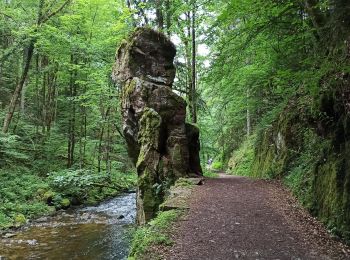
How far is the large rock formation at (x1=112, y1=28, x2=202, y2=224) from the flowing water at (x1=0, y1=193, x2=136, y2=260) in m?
1.39

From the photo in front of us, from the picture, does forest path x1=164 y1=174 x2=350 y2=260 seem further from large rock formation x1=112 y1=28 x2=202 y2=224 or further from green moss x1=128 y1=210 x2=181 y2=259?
large rock formation x1=112 y1=28 x2=202 y2=224

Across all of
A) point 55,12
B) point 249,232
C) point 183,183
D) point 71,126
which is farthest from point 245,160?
point 249,232

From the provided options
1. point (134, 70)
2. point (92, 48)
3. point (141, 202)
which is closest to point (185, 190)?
point (141, 202)

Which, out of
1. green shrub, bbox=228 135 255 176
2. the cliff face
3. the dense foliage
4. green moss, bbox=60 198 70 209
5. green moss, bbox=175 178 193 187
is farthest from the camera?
green shrub, bbox=228 135 255 176

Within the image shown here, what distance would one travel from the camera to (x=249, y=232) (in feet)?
22.8

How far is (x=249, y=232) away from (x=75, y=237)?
23.4 feet

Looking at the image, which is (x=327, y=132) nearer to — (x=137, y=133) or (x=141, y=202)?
(x=141, y=202)

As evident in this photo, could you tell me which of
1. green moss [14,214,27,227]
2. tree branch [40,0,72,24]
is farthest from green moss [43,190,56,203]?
tree branch [40,0,72,24]

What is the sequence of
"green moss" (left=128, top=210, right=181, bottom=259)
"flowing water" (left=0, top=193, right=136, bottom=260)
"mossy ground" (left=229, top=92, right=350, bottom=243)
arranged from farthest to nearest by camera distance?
"flowing water" (left=0, top=193, right=136, bottom=260)
"mossy ground" (left=229, top=92, right=350, bottom=243)
"green moss" (left=128, top=210, right=181, bottom=259)

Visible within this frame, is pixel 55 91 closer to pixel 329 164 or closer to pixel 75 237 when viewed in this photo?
pixel 75 237

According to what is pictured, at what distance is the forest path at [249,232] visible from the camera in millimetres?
5836

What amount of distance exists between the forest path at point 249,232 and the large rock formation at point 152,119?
289 cm

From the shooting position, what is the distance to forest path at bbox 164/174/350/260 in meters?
5.84

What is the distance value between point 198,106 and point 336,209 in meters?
13.6
